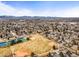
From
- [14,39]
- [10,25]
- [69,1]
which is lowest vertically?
[14,39]

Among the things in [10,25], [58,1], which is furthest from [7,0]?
[58,1]

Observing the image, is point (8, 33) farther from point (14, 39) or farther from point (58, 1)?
point (58, 1)

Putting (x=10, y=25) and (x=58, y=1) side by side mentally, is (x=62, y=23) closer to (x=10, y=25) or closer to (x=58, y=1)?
(x=58, y=1)

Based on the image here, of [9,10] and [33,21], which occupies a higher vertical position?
[9,10]

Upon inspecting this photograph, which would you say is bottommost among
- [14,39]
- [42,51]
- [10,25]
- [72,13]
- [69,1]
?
[42,51]

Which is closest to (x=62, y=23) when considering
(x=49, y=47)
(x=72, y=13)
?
(x=72, y=13)

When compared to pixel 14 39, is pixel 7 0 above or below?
above
